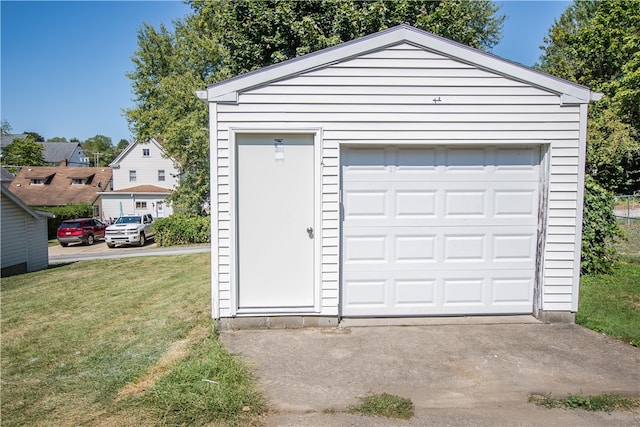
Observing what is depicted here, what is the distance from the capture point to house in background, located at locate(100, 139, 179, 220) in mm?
36000

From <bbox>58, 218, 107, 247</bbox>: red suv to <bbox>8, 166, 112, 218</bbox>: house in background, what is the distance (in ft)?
36.7

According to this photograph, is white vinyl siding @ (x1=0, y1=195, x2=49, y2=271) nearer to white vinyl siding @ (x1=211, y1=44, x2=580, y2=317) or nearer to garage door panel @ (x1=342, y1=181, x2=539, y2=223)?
white vinyl siding @ (x1=211, y1=44, x2=580, y2=317)

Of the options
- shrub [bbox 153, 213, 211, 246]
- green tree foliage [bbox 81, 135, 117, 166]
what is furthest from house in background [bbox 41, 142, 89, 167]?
shrub [bbox 153, 213, 211, 246]

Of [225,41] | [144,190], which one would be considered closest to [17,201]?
[225,41]

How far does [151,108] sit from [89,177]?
48.9 ft

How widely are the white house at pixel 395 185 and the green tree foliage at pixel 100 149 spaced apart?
77.1 meters

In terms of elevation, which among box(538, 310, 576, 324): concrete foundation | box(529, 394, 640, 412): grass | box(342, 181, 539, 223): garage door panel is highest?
box(342, 181, 539, 223): garage door panel

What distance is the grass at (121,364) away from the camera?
330 centimetres

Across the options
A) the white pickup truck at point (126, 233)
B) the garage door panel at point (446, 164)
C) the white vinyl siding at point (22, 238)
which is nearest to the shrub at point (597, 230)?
the garage door panel at point (446, 164)

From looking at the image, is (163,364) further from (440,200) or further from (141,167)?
(141,167)

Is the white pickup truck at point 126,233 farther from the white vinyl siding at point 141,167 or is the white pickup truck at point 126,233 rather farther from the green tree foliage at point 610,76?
the green tree foliage at point 610,76

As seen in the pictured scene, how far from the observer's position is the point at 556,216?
538 centimetres

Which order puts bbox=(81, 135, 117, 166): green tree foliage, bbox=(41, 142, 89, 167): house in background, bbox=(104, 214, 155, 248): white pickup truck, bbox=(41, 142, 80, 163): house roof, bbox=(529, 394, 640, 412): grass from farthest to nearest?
bbox=(81, 135, 117, 166): green tree foliage → bbox=(41, 142, 80, 163): house roof → bbox=(41, 142, 89, 167): house in background → bbox=(104, 214, 155, 248): white pickup truck → bbox=(529, 394, 640, 412): grass

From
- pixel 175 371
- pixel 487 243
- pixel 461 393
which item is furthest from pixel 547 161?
pixel 175 371
